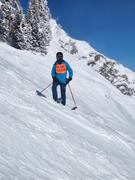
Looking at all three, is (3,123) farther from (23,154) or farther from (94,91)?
(94,91)

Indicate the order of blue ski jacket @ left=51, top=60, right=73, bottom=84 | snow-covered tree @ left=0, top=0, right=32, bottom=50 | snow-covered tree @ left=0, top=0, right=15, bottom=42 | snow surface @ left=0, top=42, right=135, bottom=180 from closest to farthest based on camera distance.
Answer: snow surface @ left=0, top=42, right=135, bottom=180, blue ski jacket @ left=51, top=60, right=73, bottom=84, snow-covered tree @ left=0, top=0, right=32, bottom=50, snow-covered tree @ left=0, top=0, right=15, bottom=42

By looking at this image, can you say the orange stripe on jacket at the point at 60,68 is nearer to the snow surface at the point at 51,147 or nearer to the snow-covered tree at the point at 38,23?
the snow surface at the point at 51,147

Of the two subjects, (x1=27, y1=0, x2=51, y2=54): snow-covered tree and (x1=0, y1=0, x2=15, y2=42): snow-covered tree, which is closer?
(x1=27, y1=0, x2=51, y2=54): snow-covered tree

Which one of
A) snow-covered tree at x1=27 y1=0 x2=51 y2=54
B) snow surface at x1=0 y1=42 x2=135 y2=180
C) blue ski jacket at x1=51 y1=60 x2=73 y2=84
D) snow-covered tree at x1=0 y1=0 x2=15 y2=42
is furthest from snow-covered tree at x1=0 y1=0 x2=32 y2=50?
snow surface at x1=0 y1=42 x2=135 y2=180

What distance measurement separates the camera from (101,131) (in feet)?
37.8

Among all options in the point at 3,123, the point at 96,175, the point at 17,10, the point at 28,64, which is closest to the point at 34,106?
the point at 3,123

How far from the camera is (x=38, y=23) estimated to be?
167 ft

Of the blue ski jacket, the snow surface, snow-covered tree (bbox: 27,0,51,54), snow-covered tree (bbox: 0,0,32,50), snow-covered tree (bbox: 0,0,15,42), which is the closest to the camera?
the snow surface

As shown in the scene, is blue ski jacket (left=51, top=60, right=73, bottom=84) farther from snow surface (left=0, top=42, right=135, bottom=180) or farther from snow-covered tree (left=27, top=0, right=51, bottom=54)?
snow-covered tree (left=27, top=0, right=51, bottom=54)

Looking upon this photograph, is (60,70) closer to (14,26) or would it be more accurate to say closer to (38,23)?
(14,26)

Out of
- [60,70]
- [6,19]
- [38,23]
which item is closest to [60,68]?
[60,70]

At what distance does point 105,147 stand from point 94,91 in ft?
70.3

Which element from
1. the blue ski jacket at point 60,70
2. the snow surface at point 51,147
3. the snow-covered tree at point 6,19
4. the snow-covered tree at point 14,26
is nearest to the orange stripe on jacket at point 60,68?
the blue ski jacket at point 60,70

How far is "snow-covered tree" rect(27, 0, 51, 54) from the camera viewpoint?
161 ft
